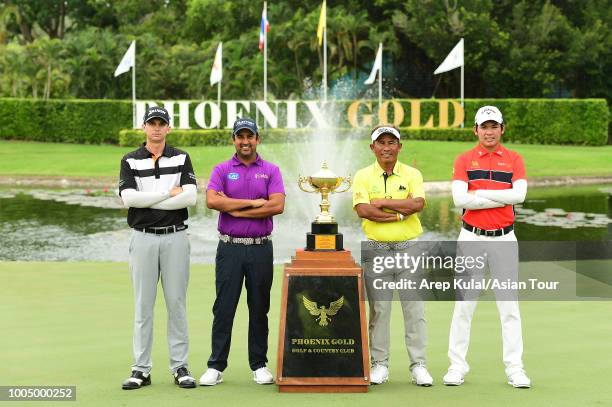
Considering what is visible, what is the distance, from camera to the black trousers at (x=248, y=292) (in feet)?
25.2

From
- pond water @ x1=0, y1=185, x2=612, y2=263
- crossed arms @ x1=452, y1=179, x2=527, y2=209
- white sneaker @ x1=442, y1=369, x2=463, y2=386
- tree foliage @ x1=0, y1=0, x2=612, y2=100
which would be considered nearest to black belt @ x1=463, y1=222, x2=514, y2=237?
crossed arms @ x1=452, y1=179, x2=527, y2=209

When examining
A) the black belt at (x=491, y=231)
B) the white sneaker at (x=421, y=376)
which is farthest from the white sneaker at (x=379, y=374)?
the black belt at (x=491, y=231)

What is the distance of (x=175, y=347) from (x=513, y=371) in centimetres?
236

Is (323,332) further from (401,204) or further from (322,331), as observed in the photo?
(401,204)

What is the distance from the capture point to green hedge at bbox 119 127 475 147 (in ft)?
146

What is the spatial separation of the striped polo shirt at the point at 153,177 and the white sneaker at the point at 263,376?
1187 millimetres

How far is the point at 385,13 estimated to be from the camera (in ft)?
183

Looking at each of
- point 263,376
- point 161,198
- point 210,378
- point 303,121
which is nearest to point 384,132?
point 161,198

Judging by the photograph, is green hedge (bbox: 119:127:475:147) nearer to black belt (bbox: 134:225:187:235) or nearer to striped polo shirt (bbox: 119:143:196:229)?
striped polo shirt (bbox: 119:143:196:229)

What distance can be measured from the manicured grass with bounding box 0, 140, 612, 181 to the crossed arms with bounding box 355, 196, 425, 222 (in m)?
22.5

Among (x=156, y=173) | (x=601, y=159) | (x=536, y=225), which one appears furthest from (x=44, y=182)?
(x=156, y=173)

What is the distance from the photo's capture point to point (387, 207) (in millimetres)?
7598

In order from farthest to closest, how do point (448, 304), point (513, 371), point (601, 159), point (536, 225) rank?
point (601, 159) < point (536, 225) < point (448, 304) < point (513, 371)

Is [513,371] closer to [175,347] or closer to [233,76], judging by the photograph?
[175,347]
